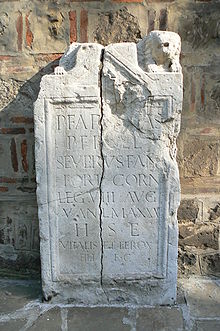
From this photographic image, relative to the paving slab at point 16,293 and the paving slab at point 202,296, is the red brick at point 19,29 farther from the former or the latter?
the paving slab at point 202,296

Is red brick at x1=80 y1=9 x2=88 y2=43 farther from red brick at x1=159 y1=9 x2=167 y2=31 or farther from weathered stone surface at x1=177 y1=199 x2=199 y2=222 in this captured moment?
weathered stone surface at x1=177 y1=199 x2=199 y2=222

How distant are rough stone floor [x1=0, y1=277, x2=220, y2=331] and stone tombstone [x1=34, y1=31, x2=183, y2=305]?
9 centimetres

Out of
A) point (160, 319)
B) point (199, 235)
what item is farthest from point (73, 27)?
point (160, 319)

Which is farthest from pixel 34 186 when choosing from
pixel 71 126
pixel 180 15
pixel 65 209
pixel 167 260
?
pixel 180 15

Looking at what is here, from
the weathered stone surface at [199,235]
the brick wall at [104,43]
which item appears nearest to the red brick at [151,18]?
the brick wall at [104,43]

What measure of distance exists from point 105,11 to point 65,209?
132 centimetres

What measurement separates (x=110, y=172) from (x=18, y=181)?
774 mm

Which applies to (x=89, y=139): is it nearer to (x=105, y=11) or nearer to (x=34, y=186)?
(x=34, y=186)

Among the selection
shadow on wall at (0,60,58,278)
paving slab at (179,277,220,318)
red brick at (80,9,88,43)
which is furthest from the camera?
shadow on wall at (0,60,58,278)

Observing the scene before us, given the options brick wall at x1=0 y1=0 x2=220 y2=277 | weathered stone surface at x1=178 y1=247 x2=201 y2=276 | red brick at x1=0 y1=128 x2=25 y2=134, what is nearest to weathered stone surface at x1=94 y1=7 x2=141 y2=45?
brick wall at x1=0 y1=0 x2=220 y2=277

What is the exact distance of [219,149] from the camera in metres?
2.62

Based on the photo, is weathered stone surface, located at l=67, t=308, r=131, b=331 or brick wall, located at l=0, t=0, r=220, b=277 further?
brick wall, located at l=0, t=0, r=220, b=277

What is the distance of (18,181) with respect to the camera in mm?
2652

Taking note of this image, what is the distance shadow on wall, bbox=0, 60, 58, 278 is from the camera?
257 centimetres
